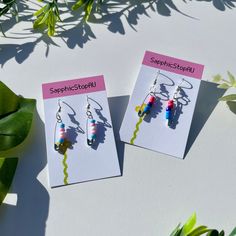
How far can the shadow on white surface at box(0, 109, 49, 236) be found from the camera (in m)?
0.59

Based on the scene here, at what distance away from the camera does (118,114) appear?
2.23 ft

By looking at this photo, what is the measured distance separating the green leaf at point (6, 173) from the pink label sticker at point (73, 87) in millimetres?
142

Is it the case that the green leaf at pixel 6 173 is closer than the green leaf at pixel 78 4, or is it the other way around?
the green leaf at pixel 6 173

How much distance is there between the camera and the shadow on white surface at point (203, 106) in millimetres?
655

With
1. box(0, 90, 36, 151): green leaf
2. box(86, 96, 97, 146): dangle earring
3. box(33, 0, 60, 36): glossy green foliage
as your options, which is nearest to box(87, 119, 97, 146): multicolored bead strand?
box(86, 96, 97, 146): dangle earring

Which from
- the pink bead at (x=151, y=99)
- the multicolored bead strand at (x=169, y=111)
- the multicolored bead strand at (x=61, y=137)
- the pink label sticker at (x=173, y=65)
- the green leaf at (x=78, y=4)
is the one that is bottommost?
the multicolored bead strand at (x=61, y=137)

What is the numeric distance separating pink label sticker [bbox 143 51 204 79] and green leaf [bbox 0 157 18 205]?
31cm

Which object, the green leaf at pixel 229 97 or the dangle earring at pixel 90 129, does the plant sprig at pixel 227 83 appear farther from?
the dangle earring at pixel 90 129

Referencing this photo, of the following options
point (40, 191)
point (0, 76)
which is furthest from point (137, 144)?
point (0, 76)

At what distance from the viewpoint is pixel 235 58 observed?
733 mm

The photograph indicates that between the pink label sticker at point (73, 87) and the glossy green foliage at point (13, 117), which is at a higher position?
the pink label sticker at point (73, 87)

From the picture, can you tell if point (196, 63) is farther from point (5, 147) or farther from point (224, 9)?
point (5, 147)

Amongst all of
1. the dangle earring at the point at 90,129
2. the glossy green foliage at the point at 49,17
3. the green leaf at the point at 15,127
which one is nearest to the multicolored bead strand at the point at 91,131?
the dangle earring at the point at 90,129

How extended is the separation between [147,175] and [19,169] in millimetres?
222
